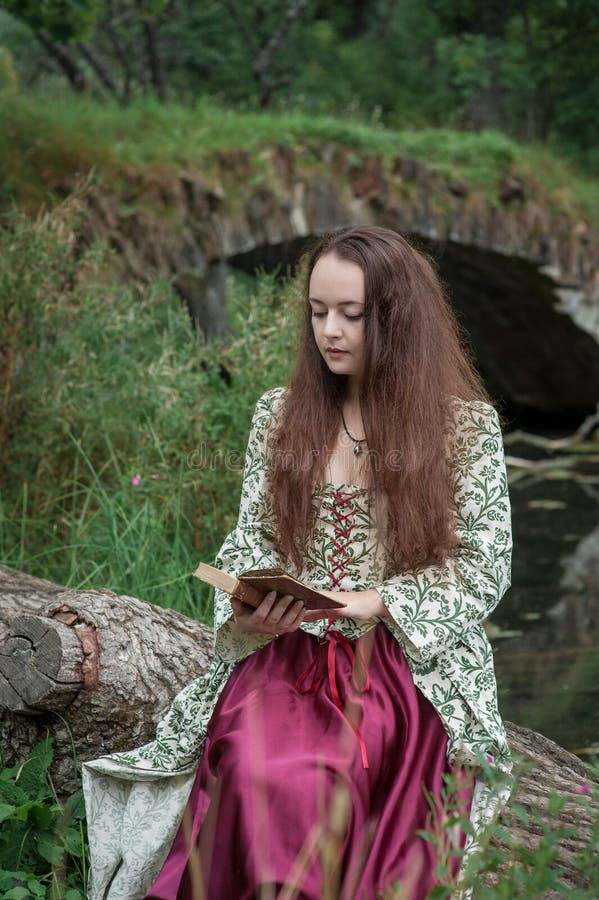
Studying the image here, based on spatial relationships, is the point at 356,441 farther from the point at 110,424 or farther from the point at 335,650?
the point at 110,424

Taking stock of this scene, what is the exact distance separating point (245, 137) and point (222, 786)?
707cm

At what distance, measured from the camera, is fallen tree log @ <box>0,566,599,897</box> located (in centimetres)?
294

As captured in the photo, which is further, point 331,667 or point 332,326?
point 332,326

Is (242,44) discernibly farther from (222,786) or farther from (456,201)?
(222,786)

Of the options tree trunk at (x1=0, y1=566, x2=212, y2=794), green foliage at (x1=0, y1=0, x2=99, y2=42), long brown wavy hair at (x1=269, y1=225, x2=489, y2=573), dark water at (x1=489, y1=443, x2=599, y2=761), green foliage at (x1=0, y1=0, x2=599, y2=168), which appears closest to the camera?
long brown wavy hair at (x1=269, y1=225, x2=489, y2=573)

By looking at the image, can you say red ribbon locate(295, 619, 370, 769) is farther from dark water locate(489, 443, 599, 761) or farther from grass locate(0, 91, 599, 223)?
grass locate(0, 91, 599, 223)

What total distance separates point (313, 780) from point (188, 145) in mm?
6627

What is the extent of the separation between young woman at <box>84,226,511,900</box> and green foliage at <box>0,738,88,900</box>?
0.20 meters

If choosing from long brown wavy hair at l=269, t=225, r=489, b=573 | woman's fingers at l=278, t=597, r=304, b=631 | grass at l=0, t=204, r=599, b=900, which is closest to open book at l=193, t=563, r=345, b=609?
woman's fingers at l=278, t=597, r=304, b=631

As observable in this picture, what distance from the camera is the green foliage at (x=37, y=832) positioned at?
2.84 metres

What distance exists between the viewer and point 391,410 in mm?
2793

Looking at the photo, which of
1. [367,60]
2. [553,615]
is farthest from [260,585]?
[367,60]

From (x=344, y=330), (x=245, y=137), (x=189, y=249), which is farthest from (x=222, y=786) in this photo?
(x=245, y=137)

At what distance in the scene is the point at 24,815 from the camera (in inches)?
114
